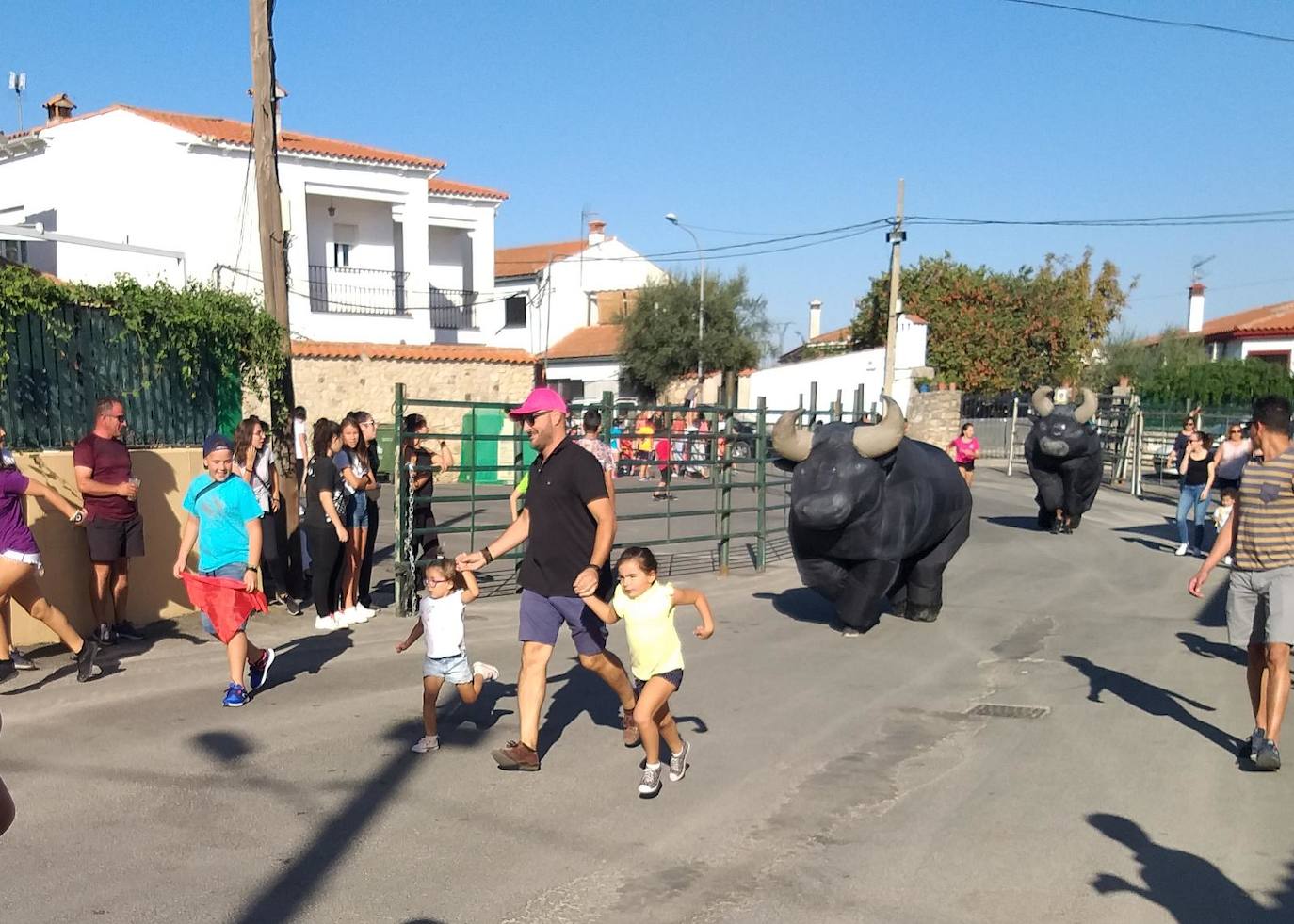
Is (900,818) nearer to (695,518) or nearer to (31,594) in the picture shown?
(31,594)

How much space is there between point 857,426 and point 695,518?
8.39m

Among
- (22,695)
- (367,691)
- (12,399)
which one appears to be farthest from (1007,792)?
(12,399)

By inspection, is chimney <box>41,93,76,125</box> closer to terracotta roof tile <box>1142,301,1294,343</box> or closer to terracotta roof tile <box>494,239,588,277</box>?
terracotta roof tile <box>494,239,588,277</box>

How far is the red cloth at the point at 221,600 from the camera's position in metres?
6.77

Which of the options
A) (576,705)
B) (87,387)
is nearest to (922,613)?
(576,705)

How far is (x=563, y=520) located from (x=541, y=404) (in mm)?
620

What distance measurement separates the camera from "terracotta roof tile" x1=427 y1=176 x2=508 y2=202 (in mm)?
31938

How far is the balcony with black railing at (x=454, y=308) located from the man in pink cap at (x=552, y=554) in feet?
88.3

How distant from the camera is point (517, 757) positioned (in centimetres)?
578

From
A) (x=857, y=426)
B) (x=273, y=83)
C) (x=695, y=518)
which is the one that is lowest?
(x=695, y=518)

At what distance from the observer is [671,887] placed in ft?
14.8

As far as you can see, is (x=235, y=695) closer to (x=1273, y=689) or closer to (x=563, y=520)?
(x=563, y=520)

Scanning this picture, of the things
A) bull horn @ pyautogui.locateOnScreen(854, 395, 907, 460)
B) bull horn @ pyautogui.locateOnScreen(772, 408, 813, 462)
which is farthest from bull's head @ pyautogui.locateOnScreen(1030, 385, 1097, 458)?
bull horn @ pyautogui.locateOnScreen(772, 408, 813, 462)

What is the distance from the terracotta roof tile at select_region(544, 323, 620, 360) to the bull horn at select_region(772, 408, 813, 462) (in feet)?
120
